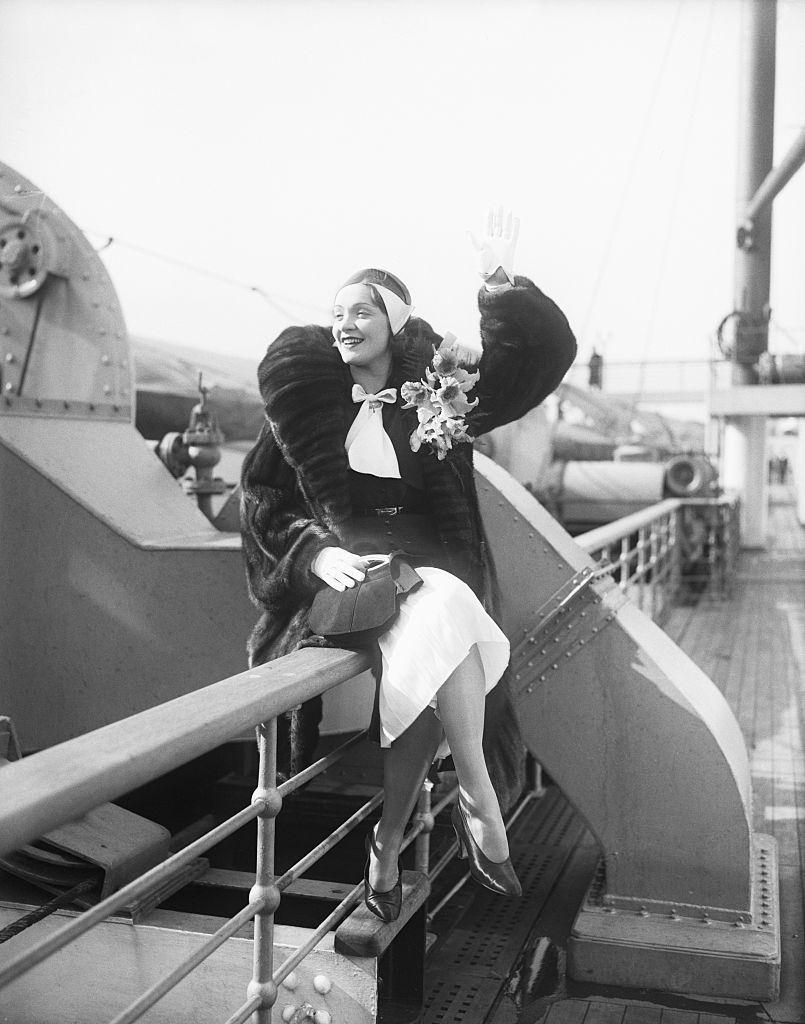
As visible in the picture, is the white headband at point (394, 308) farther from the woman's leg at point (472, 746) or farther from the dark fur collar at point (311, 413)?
the woman's leg at point (472, 746)

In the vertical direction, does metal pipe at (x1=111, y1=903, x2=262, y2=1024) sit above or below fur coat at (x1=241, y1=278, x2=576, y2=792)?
below

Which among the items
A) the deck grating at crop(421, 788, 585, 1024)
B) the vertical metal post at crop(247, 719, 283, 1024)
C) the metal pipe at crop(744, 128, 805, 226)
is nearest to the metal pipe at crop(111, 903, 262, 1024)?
the vertical metal post at crop(247, 719, 283, 1024)

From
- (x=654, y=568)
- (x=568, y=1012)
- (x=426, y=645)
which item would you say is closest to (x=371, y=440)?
(x=426, y=645)

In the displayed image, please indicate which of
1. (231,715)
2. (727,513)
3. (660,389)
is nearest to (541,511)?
(231,715)

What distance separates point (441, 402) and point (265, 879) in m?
1.12

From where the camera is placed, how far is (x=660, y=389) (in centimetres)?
2292

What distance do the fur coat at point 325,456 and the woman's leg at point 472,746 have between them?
1.01 feet

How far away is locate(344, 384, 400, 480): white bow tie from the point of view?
245 cm

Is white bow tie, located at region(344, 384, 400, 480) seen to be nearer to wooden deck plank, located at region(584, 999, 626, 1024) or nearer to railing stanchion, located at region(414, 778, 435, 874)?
railing stanchion, located at region(414, 778, 435, 874)

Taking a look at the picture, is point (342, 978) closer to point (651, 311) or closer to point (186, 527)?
point (186, 527)

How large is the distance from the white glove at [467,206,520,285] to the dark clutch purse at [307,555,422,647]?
0.76 m

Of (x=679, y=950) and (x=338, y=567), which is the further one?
(x=679, y=950)

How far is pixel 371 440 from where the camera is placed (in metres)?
2.45

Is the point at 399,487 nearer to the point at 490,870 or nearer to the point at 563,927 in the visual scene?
the point at 490,870
